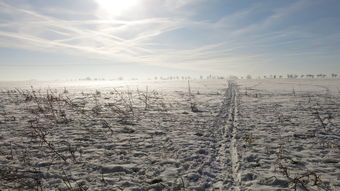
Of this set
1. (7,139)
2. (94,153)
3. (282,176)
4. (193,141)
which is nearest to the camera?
(282,176)

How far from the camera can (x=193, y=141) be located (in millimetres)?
6141

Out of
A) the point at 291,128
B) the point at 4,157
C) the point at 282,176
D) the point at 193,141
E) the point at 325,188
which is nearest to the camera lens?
the point at 325,188

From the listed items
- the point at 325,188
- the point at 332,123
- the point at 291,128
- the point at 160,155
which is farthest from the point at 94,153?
the point at 332,123

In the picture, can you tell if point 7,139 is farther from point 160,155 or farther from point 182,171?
point 182,171

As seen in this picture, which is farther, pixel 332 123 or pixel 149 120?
pixel 149 120

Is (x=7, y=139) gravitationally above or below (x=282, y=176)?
above

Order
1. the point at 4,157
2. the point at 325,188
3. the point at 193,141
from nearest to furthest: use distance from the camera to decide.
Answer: the point at 325,188 < the point at 4,157 < the point at 193,141

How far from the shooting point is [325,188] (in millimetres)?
3645

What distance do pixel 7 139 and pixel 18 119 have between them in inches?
99.6

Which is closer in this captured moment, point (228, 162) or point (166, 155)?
point (228, 162)

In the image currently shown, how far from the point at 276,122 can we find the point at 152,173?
6.26 metres

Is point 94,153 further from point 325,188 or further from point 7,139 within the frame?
point 325,188

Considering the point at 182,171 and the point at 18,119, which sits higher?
the point at 18,119

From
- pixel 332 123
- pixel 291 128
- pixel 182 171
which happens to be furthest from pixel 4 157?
pixel 332 123
